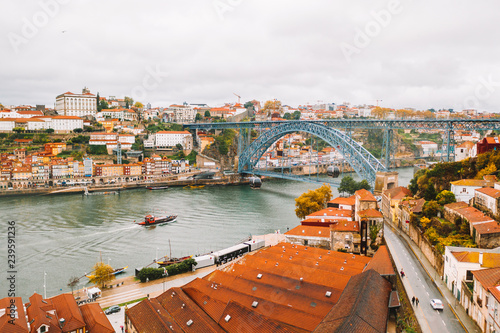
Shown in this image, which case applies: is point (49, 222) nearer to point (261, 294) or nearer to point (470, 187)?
point (261, 294)

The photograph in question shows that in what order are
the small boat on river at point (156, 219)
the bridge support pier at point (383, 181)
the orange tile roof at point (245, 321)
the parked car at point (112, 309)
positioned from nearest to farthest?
the orange tile roof at point (245, 321) → the parked car at point (112, 309) → the small boat on river at point (156, 219) → the bridge support pier at point (383, 181)

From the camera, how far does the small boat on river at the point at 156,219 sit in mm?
14431

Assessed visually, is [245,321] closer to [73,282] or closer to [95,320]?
[95,320]

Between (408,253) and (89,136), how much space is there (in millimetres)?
28750

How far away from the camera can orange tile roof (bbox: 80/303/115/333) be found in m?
6.04

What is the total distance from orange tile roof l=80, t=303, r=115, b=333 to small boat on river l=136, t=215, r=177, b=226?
25.7 feet

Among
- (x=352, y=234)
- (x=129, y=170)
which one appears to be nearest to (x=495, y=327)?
(x=352, y=234)

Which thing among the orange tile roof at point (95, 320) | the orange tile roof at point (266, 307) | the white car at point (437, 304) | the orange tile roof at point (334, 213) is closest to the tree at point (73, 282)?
the orange tile roof at point (95, 320)

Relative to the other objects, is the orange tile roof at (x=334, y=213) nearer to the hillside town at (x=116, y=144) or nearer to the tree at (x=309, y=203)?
the tree at (x=309, y=203)

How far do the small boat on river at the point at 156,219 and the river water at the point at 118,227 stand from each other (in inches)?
13.9

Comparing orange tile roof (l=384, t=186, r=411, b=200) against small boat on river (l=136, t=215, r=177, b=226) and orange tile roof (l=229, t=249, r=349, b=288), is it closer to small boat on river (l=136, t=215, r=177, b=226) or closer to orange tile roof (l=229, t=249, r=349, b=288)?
orange tile roof (l=229, t=249, r=349, b=288)

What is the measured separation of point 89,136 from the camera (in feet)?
104

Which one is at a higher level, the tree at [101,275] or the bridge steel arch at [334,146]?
the bridge steel arch at [334,146]

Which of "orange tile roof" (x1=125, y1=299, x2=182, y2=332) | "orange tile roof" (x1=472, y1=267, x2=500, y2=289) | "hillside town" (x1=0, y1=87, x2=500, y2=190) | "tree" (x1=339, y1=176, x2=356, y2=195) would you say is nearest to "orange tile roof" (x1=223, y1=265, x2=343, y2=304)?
"orange tile roof" (x1=125, y1=299, x2=182, y2=332)
